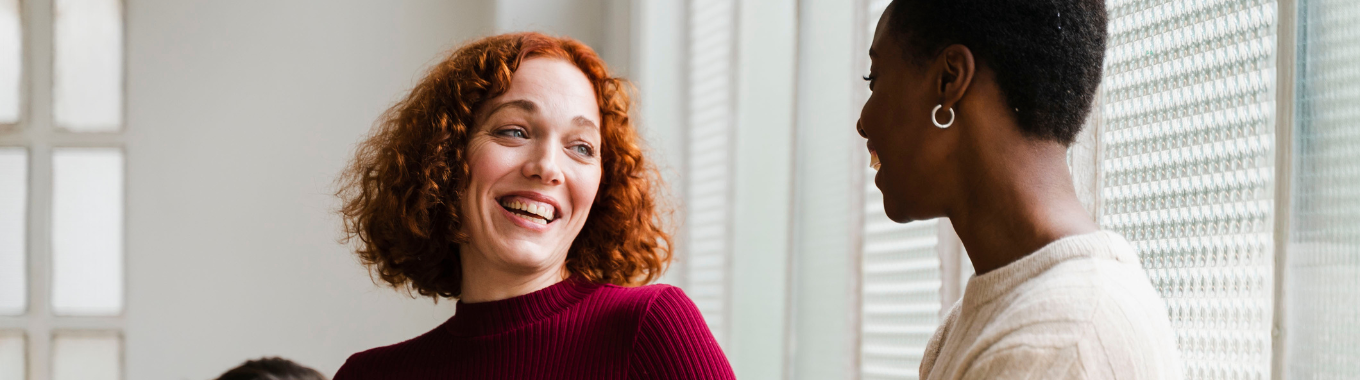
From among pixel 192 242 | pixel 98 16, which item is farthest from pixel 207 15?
pixel 192 242

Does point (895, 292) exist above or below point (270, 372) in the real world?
above

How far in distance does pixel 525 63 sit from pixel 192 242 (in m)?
2.52

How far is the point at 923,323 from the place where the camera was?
155cm

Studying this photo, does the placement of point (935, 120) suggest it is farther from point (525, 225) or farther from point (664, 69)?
point (664, 69)

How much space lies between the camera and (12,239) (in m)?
3.51

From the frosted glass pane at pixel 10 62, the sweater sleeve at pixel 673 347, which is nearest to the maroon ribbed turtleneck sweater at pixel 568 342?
the sweater sleeve at pixel 673 347

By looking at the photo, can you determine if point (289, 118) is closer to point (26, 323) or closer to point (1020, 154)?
point (26, 323)

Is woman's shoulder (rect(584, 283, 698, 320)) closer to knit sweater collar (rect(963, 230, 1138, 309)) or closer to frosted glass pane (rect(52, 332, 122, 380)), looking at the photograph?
knit sweater collar (rect(963, 230, 1138, 309))

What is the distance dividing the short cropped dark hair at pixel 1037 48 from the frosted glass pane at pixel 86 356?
3495 mm

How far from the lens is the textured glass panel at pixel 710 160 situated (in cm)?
257

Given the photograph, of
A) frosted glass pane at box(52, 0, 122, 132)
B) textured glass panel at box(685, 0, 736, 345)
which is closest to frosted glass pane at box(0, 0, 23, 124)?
frosted glass pane at box(52, 0, 122, 132)

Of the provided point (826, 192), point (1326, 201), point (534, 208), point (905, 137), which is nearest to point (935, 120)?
point (905, 137)

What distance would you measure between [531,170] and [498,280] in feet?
0.58

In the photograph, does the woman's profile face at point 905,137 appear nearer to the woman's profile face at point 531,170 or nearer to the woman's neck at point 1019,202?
the woman's neck at point 1019,202
